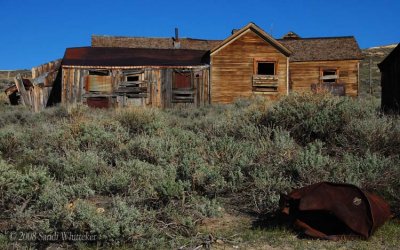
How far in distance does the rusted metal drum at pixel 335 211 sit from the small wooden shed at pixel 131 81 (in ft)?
54.5

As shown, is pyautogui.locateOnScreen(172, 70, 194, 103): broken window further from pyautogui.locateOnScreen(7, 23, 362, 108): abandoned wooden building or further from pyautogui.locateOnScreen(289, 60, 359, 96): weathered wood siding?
pyautogui.locateOnScreen(289, 60, 359, 96): weathered wood siding

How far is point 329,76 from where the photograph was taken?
2619 cm

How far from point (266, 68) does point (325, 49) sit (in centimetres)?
547

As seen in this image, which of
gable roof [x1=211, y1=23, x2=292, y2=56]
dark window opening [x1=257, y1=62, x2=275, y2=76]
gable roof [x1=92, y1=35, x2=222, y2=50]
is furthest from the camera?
gable roof [x1=92, y1=35, x2=222, y2=50]

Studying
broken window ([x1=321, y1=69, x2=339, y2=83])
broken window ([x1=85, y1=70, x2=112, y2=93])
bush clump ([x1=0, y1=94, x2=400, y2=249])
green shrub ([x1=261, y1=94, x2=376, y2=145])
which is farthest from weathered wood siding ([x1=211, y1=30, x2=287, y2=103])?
bush clump ([x1=0, y1=94, x2=400, y2=249])

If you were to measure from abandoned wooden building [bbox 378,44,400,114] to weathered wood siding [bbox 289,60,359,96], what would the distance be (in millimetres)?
12526

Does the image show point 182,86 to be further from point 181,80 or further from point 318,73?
Answer: point 318,73

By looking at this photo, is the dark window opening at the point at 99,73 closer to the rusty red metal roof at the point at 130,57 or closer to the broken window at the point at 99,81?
the broken window at the point at 99,81

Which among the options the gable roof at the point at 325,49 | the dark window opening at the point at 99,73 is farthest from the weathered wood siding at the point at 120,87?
the gable roof at the point at 325,49

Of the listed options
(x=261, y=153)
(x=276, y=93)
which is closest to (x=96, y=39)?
(x=276, y=93)

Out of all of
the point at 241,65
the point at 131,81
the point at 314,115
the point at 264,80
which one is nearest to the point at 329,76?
the point at 264,80

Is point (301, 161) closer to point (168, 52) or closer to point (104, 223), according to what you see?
point (104, 223)

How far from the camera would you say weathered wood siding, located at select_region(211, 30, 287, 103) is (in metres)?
22.2

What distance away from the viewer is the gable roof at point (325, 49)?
2622 centimetres
